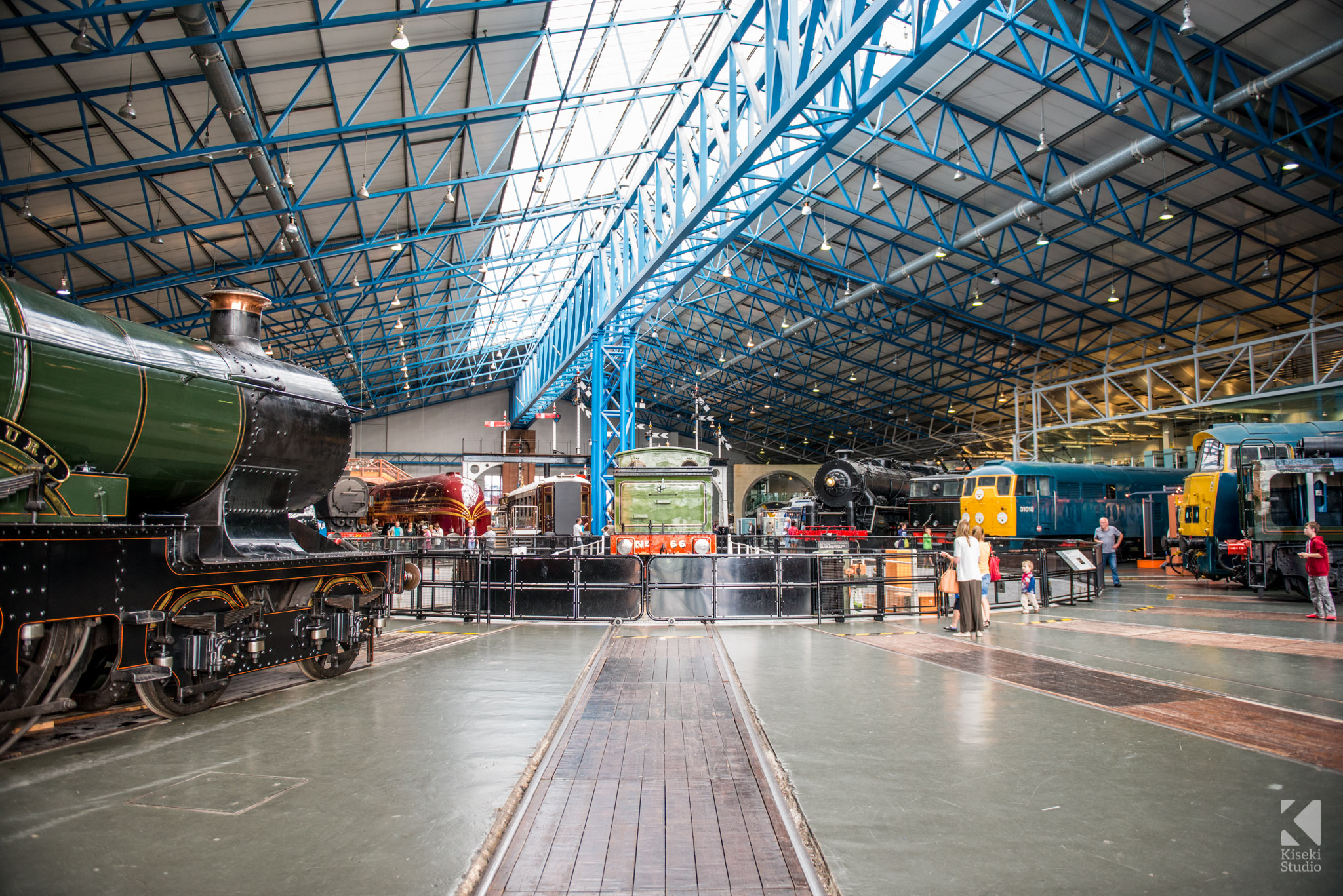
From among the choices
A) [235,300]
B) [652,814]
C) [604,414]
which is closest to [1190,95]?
[604,414]

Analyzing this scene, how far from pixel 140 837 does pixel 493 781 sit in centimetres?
180

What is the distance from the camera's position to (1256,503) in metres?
15.4

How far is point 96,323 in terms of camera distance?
18.8 feet

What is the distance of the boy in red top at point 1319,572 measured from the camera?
1180cm

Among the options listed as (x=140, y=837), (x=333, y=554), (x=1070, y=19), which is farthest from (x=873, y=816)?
(x=1070, y=19)

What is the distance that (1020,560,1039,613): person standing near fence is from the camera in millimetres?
13633

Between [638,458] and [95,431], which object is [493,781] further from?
[638,458]

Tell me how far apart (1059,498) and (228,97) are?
24.6 m

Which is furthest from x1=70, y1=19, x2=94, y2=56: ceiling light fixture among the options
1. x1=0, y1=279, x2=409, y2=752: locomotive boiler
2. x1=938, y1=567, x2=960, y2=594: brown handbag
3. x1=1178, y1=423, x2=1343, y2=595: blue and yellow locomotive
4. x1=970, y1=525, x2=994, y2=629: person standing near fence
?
x1=1178, y1=423, x2=1343, y2=595: blue and yellow locomotive

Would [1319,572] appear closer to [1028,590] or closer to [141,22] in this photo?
[1028,590]

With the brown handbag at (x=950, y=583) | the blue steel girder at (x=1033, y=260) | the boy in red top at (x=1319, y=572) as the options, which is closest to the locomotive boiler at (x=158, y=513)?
the brown handbag at (x=950, y=583)

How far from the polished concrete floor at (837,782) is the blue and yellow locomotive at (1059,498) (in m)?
15.3

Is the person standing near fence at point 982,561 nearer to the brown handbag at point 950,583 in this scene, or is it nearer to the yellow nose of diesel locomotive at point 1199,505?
the brown handbag at point 950,583

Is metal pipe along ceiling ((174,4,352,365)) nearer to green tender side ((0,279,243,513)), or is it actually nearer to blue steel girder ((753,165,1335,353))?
green tender side ((0,279,243,513))
